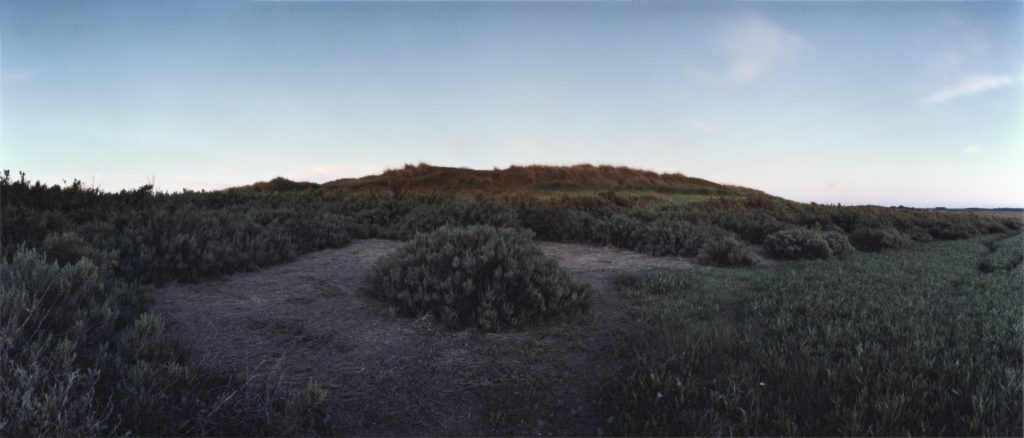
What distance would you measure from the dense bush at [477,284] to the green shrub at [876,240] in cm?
1249

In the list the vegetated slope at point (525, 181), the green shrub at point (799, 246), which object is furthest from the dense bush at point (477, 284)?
the vegetated slope at point (525, 181)

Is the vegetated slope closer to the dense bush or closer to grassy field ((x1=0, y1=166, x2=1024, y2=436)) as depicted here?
grassy field ((x1=0, y1=166, x2=1024, y2=436))

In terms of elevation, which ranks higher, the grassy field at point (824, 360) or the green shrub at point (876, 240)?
the green shrub at point (876, 240)

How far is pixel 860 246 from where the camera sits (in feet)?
51.2

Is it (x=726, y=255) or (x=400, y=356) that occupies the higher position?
(x=726, y=255)

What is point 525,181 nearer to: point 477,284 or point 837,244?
point 837,244

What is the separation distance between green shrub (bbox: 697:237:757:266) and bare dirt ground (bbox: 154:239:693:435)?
170 inches

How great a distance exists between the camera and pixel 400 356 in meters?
5.33

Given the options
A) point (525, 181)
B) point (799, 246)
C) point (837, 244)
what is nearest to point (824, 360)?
point (799, 246)

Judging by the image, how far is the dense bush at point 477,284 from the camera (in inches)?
250

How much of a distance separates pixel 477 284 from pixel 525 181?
25.1m

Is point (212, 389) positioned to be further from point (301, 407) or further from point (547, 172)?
Result: point (547, 172)

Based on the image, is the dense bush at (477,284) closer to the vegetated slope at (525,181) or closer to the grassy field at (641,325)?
the grassy field at (641,325)

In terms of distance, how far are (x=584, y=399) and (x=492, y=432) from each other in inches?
35.5
